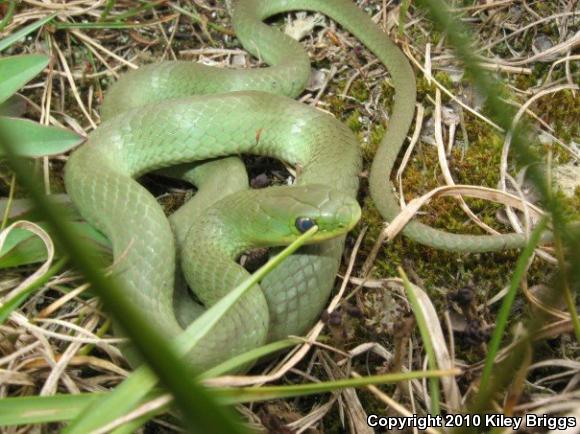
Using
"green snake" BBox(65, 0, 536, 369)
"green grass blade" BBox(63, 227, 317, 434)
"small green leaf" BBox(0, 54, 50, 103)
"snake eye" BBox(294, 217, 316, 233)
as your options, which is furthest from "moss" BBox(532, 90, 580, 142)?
"small green leaf" BBox(0, 54, 50, 103)

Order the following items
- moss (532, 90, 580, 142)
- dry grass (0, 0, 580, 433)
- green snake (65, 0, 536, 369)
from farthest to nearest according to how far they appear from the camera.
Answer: moss (532, 90, 580, 142) → green snake (65, 0, 536, 369) → dry grass (0, 0, 580, 433)

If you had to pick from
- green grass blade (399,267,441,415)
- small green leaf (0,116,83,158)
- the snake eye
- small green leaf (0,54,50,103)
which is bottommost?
green grass blade (399,267,441,415)

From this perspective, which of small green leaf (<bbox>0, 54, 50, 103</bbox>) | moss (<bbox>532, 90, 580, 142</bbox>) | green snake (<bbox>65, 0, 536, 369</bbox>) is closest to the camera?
green snake (<bbox>65, 0, 536, 369</bbox>)

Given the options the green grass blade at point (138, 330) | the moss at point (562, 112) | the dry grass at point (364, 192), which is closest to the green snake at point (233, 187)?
the dry grass at point (364, 192)

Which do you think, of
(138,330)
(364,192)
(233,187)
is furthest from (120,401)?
(364,192)

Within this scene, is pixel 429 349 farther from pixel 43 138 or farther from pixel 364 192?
pixel 43 138

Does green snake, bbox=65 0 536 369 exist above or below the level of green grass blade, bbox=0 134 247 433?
below

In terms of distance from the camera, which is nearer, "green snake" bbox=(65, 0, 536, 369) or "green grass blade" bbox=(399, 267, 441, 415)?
"green grass blade" bbox=(399, 267, 441, 415)

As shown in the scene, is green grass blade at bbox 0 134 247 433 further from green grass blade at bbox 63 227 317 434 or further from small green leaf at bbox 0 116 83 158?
small green leaf at bbox 0 116 83 158
